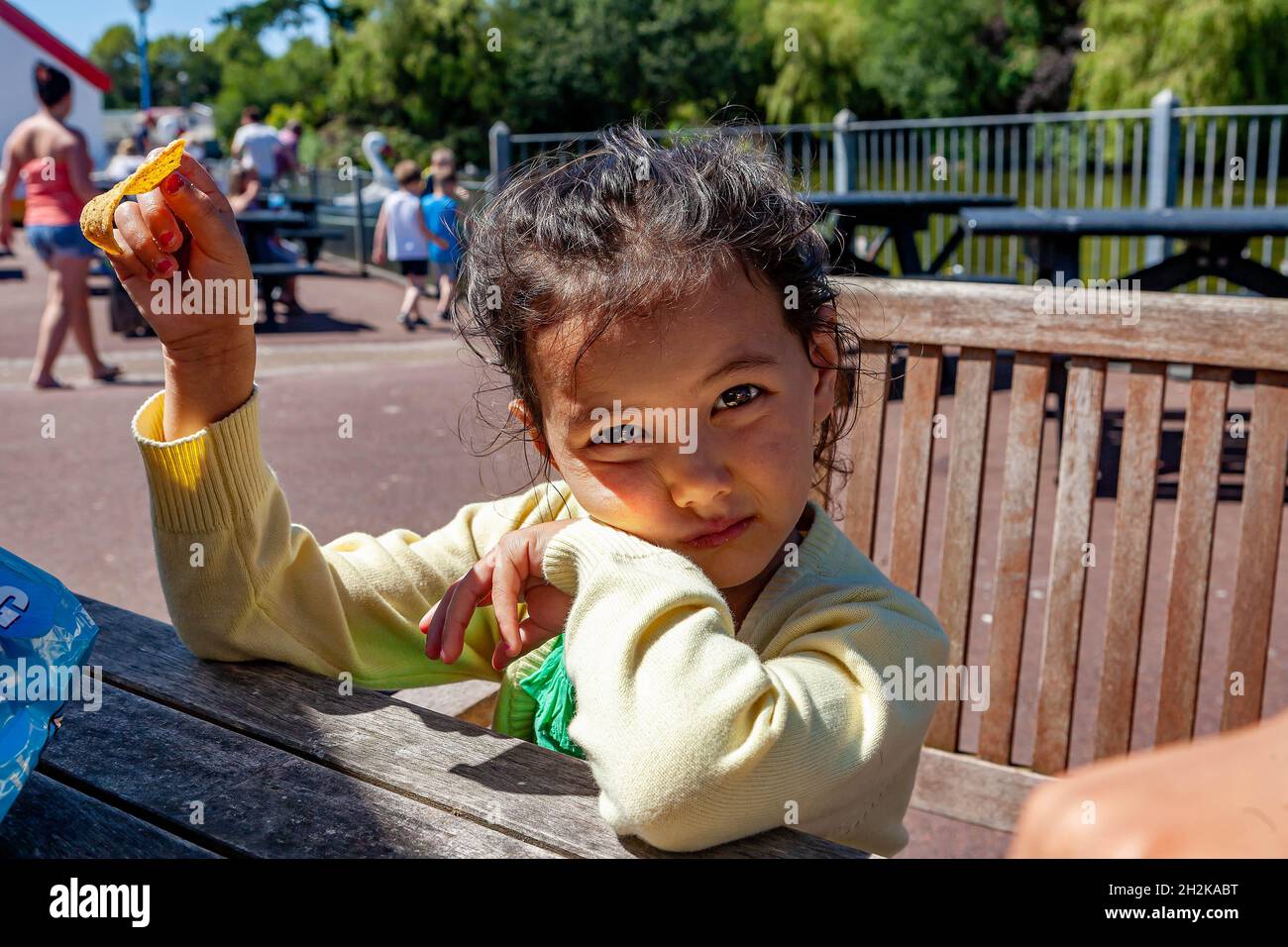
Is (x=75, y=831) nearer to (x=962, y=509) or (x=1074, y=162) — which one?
(x=962, y=509)

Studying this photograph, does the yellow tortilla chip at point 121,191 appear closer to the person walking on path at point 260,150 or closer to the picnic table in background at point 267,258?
the picnic table in background at point 267,258

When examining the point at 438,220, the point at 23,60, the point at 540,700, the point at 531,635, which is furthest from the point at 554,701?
the point at 23,60

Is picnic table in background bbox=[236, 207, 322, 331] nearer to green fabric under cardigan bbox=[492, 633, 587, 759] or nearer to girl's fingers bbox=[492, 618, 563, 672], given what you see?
green fabric under cardigan bbox=[492, 633, 587, 759]

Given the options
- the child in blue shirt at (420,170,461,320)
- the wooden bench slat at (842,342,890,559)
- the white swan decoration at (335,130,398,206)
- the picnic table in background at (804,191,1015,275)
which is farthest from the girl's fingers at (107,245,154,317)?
the white swan decoration at (335,130,398,206)

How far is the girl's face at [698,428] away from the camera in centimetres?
130

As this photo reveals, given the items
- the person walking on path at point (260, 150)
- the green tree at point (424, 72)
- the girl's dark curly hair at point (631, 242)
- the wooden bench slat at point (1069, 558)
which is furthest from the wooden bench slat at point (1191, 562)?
the green tree at point (424, 72)

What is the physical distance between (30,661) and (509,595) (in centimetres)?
48

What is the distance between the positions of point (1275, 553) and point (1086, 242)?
35.4 feet

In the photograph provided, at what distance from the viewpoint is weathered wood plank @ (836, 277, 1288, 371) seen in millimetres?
2039

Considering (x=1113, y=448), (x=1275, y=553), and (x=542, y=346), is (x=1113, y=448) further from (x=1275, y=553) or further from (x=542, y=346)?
(x=542, y=346)

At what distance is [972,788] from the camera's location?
2490 millimetres

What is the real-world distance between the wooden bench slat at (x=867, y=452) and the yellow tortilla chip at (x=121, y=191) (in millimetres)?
1395

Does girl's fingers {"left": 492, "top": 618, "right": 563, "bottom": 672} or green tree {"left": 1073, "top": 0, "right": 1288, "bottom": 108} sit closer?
girl's fingers {"left": 492, "top": 618, "right": 563, "bottom": 672}

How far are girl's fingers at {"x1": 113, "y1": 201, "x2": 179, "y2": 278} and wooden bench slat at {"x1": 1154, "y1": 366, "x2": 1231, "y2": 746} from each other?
167 cm
